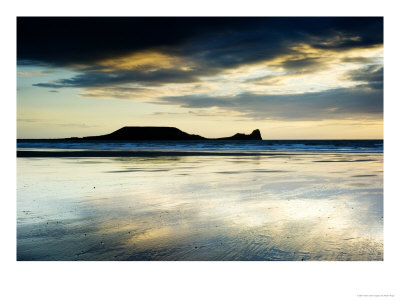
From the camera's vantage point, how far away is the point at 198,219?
393 centimetres

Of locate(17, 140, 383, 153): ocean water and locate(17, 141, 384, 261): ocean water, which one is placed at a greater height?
locate(17, 140, 383, 153): ocean water

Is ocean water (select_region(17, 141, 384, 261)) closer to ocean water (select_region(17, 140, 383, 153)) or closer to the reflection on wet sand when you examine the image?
the reflection on wet sand

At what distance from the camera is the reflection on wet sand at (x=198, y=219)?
10.0ft

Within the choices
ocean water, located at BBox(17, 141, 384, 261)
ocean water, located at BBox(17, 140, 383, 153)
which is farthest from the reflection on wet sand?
ocean water, located at BBox(17, 140, 383, 153)

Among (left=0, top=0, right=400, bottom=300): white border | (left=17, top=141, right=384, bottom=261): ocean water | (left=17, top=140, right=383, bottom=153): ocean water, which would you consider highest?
(left=17, top=140, right=383, bottom=153): ocean water

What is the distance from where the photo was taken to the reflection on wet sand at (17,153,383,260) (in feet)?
10.0

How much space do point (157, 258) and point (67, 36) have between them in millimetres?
5772

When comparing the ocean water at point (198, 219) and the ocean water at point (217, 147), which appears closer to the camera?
the ocean water at point (198, 219)
